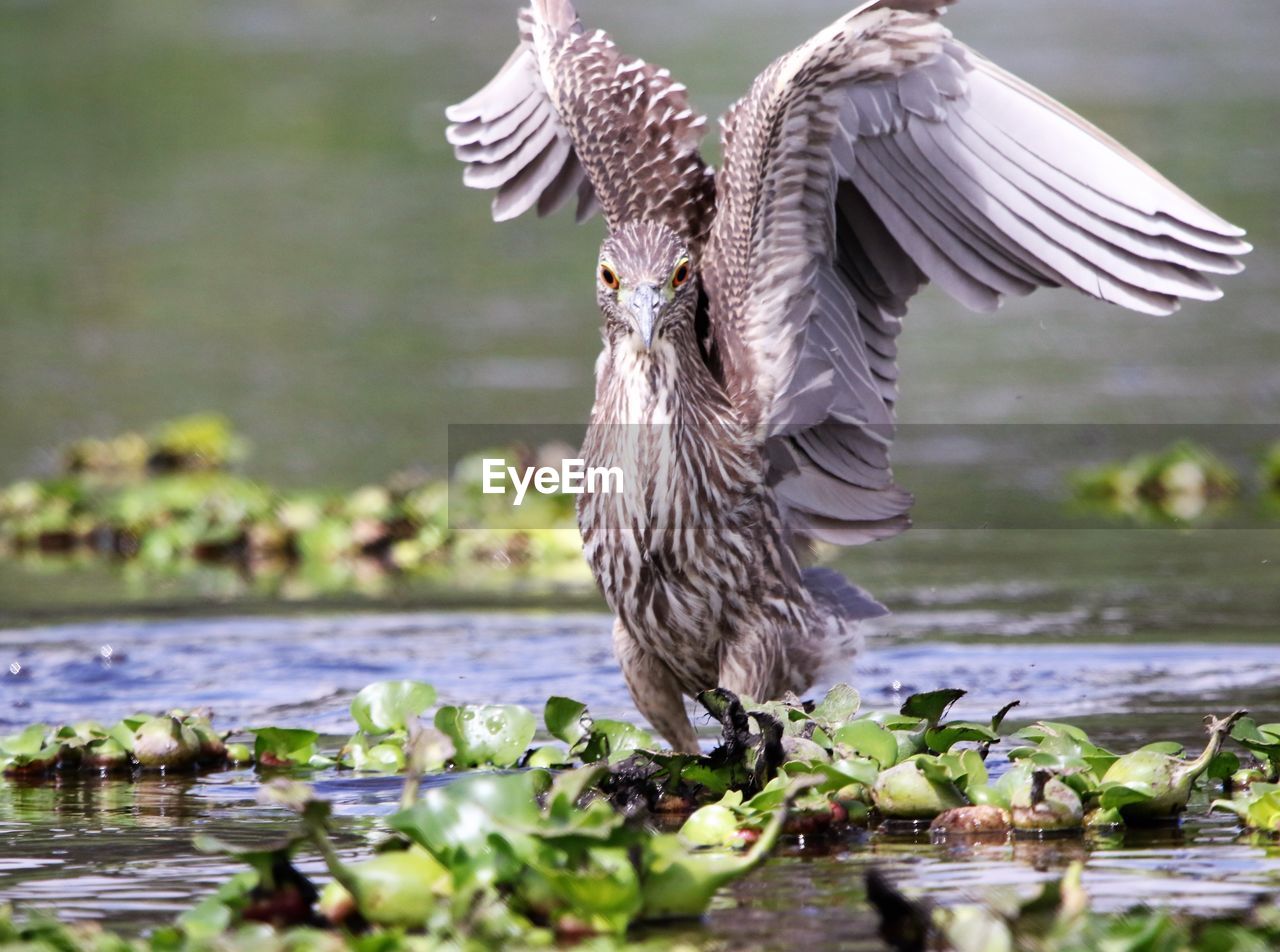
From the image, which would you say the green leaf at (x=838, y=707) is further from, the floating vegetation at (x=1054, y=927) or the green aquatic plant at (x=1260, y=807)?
the floating vegetation at (x=1054, y=927)

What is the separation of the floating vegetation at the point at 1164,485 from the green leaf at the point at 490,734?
5.00 metres

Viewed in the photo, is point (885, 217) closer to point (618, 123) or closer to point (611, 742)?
point (618, 123)

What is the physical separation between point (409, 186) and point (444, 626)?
35.2ft

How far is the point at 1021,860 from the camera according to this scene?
4.27m

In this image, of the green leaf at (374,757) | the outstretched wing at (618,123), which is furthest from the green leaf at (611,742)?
the outstretched wing at (618,123)

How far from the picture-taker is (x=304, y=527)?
9219 millimetres

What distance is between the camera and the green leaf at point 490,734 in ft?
17.3

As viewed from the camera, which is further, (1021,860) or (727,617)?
(727,617)

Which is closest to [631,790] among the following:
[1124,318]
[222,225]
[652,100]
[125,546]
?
[652,100]

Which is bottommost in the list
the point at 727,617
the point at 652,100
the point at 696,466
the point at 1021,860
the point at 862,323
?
the point at 1021,860

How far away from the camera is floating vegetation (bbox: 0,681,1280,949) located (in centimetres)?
356

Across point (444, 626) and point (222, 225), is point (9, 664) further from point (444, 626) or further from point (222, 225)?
point (222, 225)

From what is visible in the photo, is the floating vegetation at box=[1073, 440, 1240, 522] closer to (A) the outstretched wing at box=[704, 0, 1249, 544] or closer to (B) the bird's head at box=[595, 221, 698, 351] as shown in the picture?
(A) the outstretched wing at box=[704, 0, 1249, 544]

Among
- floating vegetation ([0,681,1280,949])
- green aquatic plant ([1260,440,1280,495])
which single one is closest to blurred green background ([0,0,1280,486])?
green aquatic plant ([1260,440,1280,495])
